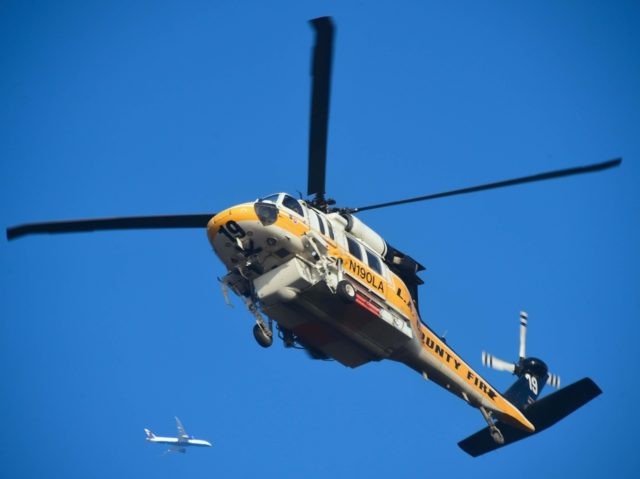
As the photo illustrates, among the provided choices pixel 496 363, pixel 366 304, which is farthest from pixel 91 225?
pixel 496 363

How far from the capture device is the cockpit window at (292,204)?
1998 centimetres

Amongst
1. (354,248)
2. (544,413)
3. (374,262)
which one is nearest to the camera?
(354,248)

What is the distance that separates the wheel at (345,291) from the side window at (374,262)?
1.72 meters

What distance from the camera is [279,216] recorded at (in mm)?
19500

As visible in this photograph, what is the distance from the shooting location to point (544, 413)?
2462 cm

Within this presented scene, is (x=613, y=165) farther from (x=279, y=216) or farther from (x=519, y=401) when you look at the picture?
(x=519, y=401)

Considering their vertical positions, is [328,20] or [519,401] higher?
[328,20]

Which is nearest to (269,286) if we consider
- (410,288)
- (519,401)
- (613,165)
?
(410,288)

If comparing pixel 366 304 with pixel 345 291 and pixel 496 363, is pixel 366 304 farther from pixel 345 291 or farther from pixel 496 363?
pixel 496 363

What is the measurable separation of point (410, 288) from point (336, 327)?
3.13 meters

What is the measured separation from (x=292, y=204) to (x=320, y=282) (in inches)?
78.0

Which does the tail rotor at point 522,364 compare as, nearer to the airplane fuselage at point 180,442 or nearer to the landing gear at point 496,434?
the landing gear at point 496,434

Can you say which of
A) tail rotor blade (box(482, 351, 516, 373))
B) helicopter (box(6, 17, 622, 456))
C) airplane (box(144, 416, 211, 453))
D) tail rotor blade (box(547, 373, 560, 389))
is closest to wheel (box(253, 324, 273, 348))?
helicopter (box(6, 17, 622, 456))

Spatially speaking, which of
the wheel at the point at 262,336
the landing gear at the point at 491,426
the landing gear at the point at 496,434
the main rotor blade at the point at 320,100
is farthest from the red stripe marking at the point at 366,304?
the landing gear at the point at 496,434
